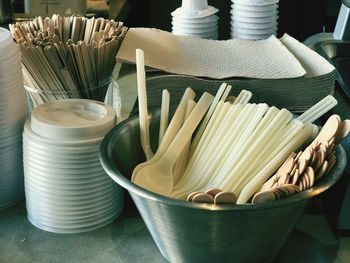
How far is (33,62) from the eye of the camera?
86cm

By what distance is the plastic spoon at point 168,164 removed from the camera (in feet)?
2.48

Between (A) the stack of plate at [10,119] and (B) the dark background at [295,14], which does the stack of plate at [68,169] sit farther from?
(B) the dark background at [295,14]

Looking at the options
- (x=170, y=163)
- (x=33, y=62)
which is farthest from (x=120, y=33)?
(x=170, y=163)

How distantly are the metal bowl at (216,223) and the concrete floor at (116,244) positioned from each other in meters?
0.06

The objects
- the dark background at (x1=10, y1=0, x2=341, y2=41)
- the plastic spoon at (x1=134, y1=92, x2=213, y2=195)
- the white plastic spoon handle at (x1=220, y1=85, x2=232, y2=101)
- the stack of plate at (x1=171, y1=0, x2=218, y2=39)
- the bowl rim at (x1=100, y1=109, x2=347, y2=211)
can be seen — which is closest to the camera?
the bowl rim at (x1=100, y1=109, x2=347, y2=211)

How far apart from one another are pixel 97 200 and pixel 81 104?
0.47ft

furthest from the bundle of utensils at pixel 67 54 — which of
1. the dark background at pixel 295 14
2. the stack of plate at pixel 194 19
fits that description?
the dark background at pixel 295 14

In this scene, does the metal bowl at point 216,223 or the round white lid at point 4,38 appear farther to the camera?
the round white lid at point 4,38

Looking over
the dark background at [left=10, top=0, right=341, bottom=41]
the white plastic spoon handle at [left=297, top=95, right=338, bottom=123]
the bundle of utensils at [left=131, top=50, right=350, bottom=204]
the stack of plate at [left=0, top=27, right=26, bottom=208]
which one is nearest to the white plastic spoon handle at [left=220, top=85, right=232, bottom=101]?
the bundle of utensils at [left=131, top=50, right=350, bottom=204]

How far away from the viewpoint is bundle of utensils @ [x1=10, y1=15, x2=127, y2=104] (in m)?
Answer: 0.84

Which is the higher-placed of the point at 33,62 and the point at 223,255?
the point at 33,62

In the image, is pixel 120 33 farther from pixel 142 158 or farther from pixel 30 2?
pixel 30 2

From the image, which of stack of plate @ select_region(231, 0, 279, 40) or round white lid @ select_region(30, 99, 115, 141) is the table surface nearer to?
round white lid @ select_region(30, 99, 115, 141)

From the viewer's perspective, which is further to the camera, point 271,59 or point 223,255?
point 271,59
